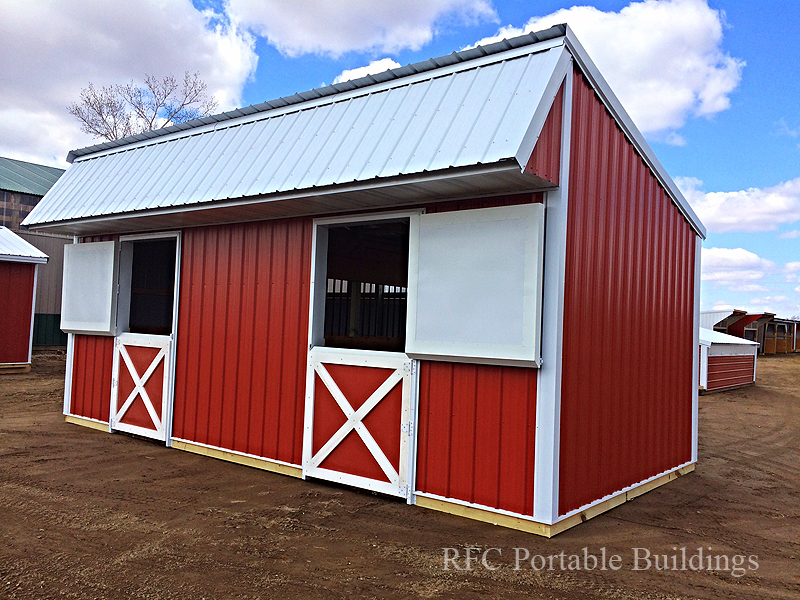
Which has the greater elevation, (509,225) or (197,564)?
(509,225)

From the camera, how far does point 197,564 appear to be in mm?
3861

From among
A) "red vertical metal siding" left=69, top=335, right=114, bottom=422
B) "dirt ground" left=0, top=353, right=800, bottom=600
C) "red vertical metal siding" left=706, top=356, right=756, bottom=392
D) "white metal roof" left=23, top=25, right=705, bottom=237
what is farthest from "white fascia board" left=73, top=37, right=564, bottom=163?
"red vertical metal siding" left=706, top=356, right=756, bottom=392

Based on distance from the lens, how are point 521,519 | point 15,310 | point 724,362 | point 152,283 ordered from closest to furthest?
point 521,519, point 152,283, point 15,310, point 724,362

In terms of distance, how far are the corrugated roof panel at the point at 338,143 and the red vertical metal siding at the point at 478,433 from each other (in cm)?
163

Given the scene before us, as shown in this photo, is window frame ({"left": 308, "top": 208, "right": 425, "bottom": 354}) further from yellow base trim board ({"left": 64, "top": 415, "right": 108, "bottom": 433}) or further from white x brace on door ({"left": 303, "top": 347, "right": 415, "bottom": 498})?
yellow base trim board ({"left": 64, "top": 415, "right": 108, "bottom": 433})

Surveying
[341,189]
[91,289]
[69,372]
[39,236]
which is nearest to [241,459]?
[341,189]

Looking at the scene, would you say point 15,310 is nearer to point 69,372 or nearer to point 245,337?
point 69,372

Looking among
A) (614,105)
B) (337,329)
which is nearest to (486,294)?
(614,105)

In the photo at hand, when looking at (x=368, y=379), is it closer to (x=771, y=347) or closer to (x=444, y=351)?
(x=444, y=351)

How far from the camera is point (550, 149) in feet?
14.8

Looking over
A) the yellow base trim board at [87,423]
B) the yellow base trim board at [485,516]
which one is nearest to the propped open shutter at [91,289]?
the yellow base trim board at [87,423]

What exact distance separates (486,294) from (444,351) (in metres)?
0.57

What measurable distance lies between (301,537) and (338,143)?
3116 millimetres

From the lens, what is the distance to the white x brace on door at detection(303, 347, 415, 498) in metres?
5.28
